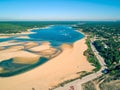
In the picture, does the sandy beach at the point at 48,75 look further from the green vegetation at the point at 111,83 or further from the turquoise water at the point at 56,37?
the turquoise water at the point at 56,37

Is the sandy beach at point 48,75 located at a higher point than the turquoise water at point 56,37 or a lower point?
lower

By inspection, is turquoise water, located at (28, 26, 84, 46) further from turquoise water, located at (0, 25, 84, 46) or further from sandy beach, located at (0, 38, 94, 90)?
sandy beach, located at (0, 38, 94, 90)

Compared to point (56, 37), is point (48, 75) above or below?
below

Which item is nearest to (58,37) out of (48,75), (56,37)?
(56,37)

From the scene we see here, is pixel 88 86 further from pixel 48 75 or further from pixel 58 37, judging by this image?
pixel 58 37

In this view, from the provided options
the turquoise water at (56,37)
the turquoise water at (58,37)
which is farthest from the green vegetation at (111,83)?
the turquoise water at (58,37)

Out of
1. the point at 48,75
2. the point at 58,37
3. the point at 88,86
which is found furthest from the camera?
the point at 58,37

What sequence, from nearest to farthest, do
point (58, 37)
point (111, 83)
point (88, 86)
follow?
point (88, 86) → point (111, 83) → point (58, 37)

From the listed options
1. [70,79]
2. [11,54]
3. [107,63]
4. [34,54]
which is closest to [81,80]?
[70,79]

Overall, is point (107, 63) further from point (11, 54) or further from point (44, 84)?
point (11, 54)

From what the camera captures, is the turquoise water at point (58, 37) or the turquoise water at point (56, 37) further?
the turquoise water at point (58, 37)
